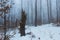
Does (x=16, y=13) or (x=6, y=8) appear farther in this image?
(x=16, y=13)

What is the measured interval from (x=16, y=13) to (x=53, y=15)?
4.29m

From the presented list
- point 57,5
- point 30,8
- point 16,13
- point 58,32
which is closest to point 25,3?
point 30,8

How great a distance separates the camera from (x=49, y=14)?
21.4 meters

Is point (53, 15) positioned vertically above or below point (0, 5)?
below

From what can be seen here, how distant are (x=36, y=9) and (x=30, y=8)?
0.76 m

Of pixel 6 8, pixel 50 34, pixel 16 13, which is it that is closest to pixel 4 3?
pixel 6 8

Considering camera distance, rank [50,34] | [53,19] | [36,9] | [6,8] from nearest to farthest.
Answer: [6,8] → [50,34] → [53,19] → [36,9]

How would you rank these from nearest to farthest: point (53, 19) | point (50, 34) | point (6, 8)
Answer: point (6, 8), point (50, 34), point (53, 19)

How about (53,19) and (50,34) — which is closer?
(50,34)

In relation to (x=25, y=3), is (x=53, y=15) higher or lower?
lower

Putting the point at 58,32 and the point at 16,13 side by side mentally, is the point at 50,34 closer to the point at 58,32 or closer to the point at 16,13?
the point at 58,32

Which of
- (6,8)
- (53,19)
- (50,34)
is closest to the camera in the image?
(6,8)

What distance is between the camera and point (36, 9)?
837 inches

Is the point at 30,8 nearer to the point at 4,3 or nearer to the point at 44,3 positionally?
the point at 44,3
